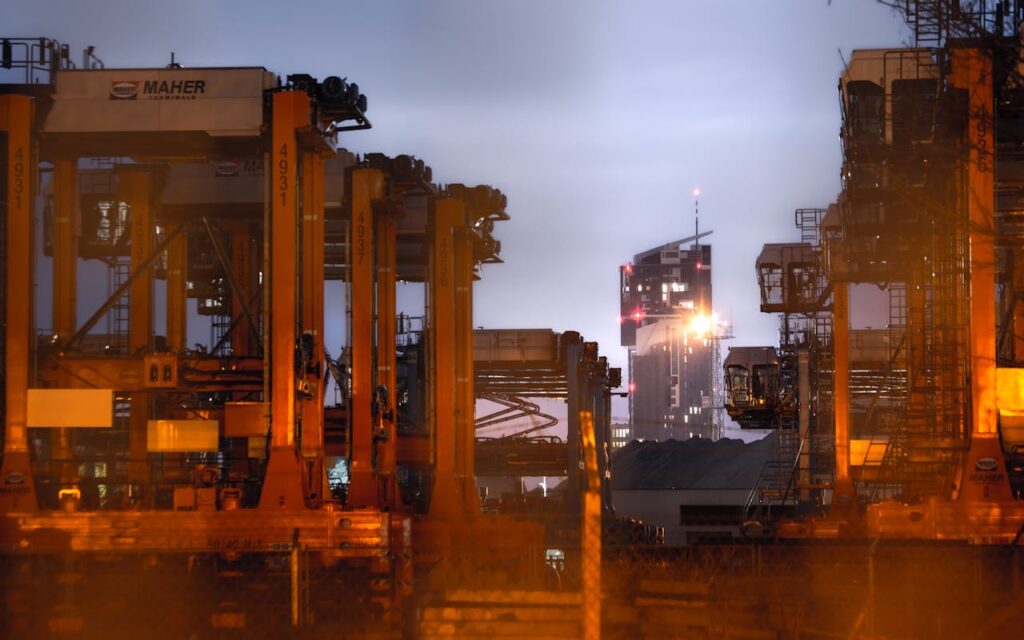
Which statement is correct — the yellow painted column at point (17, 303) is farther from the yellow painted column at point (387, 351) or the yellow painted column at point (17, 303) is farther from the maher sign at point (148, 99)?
the yellow painted column at point (387, 351)

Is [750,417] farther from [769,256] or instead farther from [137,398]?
[137,398]

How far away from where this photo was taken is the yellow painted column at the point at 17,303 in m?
26.0

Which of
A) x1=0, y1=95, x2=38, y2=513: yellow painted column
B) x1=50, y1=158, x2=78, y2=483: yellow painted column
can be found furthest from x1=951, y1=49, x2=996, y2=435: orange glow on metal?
x1=50, y1=158, x2=78, y2=483: yellow painted column

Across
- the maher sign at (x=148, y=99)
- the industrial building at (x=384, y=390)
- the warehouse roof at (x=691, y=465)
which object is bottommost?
the warehouse roof at (x=691, y=465)

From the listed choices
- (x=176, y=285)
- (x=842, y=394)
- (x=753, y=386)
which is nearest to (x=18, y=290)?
(x=176, y=285)

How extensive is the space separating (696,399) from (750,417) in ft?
446

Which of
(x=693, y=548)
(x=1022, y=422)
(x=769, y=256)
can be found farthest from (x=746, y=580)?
(x=769, y=256)

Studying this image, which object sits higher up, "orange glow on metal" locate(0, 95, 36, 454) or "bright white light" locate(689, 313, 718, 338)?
"bright white light" locate(689, 313, 718, 338)

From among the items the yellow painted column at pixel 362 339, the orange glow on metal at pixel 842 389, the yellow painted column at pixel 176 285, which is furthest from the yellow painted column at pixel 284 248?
the orange glow on metal at pixel 842 389

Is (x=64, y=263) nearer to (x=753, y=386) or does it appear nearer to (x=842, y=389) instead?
(x=842, y=389)

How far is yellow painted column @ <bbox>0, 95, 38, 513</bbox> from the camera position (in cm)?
2598

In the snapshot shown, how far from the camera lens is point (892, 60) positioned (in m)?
31.3

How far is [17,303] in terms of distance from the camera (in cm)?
2647

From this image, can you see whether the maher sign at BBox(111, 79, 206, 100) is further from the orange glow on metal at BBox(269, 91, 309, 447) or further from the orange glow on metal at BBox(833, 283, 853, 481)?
the orange glow on metal at BBox(833, 283, 853, 481)
